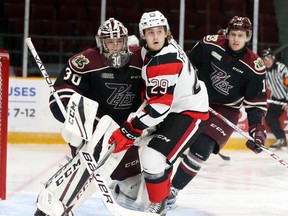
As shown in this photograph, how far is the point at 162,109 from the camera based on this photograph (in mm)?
3004

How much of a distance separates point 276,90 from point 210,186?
2.83 m

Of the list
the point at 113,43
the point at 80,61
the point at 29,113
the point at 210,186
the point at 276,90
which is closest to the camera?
the point at 113,43

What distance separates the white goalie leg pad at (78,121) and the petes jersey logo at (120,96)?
0.36 meters

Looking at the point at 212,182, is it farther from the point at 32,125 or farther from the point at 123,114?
the point at 32,125

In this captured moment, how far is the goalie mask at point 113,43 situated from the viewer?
3170mm

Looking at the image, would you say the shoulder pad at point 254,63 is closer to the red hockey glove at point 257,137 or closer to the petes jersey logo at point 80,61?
the red hockey glove at point 257,137

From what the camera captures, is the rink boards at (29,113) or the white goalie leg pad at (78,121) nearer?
the white goalie leg pad at (78,121)

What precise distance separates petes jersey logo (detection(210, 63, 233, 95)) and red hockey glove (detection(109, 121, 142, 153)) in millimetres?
923

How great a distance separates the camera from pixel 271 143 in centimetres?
707

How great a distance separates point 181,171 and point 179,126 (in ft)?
1.68

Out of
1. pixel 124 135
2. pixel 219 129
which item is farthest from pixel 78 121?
pixel 219 129

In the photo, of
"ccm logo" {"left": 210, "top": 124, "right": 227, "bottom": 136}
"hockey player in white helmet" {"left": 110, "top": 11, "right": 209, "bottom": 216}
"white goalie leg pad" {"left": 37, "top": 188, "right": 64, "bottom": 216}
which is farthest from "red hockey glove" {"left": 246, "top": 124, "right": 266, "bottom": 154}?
"white goalie leg pad" {"left": 37, "top": 188, "right": 64, "bottom": 216}

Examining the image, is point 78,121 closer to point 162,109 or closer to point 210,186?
point 162,109

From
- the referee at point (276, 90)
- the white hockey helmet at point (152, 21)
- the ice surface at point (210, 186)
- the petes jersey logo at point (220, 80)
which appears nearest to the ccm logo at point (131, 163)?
the ice surface at point (210, 186)
